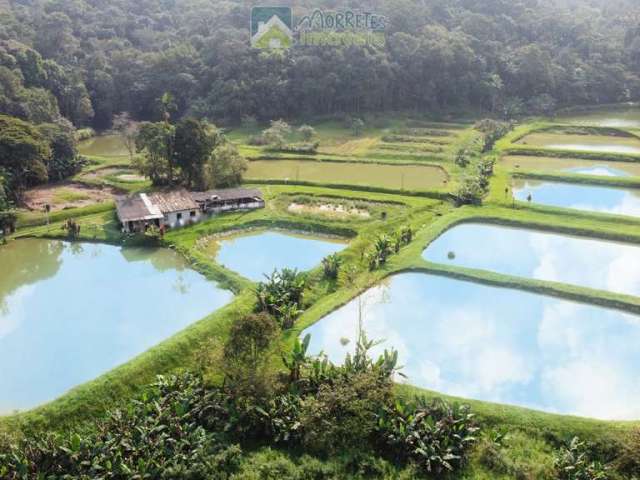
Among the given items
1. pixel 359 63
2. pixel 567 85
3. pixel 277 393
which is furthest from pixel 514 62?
pixel 277 393

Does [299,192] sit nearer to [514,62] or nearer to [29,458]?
[29,458]

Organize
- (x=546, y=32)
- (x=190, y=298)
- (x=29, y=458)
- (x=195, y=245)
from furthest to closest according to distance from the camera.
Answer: (x=546, y=32) < (x=195, y=245) < (x=190, y=298) < (x=29, y=458)

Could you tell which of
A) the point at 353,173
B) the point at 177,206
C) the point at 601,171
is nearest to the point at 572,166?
the point at 601,171

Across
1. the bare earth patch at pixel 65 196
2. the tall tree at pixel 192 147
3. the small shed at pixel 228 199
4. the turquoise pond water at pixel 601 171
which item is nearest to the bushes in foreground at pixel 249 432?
the small shed at pixel 228 199

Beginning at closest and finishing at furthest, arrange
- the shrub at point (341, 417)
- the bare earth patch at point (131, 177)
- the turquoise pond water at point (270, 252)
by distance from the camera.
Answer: the shrub at point (341, 417), the turquoise pond water at point (270, 252), the bare earth patch at point (131, 177)

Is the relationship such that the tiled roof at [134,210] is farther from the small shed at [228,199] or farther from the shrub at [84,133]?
the shrub at [84,133]
